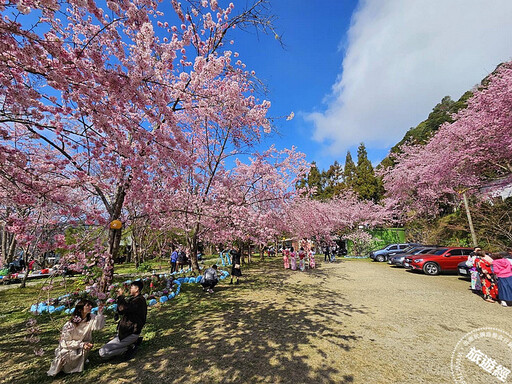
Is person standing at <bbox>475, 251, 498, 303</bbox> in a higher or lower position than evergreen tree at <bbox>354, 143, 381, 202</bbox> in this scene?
lower

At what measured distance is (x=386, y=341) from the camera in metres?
4.35

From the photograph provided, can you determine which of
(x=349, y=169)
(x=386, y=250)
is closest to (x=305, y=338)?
(x=386, y=250)

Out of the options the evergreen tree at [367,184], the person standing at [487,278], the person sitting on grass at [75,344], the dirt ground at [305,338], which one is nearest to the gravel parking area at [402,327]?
the dirt ground at [305,338]

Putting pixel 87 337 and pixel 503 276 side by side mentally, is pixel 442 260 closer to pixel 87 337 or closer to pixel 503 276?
pixel 503 276

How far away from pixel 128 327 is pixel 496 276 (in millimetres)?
10038

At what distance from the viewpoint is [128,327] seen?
156 inches

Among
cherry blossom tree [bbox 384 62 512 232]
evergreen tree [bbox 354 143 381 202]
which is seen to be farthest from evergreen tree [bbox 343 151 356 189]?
cherry blossom tree [bbox 384 62 512 232]

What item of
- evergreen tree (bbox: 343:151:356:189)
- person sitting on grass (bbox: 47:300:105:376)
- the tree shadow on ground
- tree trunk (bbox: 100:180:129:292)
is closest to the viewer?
the tree shadow on ground

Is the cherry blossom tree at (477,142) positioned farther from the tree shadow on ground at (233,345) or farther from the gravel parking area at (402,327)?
the tree shadow on ground at (233,345)

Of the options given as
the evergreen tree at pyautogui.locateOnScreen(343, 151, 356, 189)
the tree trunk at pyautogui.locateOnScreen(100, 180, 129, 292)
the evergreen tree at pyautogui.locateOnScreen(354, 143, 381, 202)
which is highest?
the evergreen tree at pyautogui.locateOnScreen(343, 151, 356, 189)

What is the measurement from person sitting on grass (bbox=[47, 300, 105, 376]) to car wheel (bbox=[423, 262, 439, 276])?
14964 millimetres

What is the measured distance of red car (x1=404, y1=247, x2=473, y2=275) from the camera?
11992 mm

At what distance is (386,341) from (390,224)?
2838 centimetres

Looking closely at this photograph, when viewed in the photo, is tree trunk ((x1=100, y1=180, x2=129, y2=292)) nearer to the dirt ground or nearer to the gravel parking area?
the dirt ground
